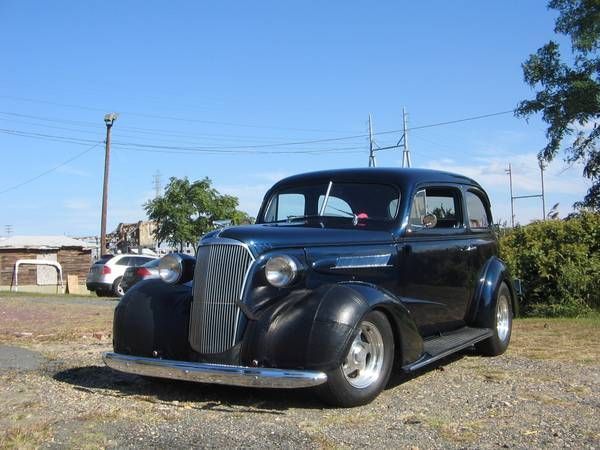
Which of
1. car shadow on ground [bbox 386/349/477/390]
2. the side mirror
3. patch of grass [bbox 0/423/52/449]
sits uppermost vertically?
the side mirror

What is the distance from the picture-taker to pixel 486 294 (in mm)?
6867

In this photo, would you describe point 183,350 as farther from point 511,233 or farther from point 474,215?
point 511,233

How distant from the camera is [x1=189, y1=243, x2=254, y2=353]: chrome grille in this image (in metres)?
4.75

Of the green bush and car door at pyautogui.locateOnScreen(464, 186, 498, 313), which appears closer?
car door at pyautogui.locateOnScreen(464, 186, 498, 313)

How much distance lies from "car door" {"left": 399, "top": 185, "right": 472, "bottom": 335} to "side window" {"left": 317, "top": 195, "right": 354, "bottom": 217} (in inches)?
22.4

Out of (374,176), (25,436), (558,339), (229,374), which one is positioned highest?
(374,176)

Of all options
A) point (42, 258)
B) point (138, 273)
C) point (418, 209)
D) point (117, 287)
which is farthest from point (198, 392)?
point (42, 258)

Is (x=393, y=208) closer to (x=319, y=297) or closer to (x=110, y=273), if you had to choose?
(x=319, y=297)

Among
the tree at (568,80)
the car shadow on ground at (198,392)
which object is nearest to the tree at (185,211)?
the tree at (568,80)

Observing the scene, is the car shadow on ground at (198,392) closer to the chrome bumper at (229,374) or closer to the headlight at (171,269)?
the chrome bumper at (229,374)

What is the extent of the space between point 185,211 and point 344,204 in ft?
102

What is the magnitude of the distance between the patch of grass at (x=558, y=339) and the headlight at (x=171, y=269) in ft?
12.7

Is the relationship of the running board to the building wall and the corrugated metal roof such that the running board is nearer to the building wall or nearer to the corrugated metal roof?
the building wall

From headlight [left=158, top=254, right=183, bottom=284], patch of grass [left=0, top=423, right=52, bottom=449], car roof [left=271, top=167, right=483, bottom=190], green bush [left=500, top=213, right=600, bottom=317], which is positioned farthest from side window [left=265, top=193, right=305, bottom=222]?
green bush [left=500, top=213, right=600, bottom=317]
